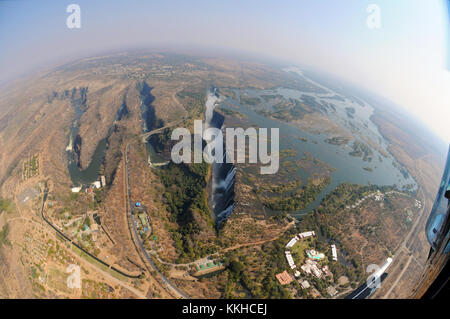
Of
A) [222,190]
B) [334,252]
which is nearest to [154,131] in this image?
[222,190]

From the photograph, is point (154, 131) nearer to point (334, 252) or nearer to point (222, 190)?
point (222, 190)

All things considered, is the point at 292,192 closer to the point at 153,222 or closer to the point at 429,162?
the point at 153,222

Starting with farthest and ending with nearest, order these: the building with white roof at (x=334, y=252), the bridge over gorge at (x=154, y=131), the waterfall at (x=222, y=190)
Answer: the bridge over gorge at (x=154, y=131) < the waterfall at (x=222, y=190) < the building with white roof at (x=334, y=252)

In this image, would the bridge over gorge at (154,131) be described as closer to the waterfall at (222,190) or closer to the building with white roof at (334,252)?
the waterfall at (222,190)

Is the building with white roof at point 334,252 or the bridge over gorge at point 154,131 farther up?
the bridge over gorge at point 154,131

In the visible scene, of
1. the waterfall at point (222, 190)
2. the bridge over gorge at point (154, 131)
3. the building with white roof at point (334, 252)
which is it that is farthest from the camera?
the bridge over gorge at point (154, 131)

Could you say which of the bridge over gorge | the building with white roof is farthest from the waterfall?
the bridge over gorge

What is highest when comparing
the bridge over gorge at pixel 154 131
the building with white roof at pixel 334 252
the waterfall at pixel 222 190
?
the bridge over gorge at pixel 154 131

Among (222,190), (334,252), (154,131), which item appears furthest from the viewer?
(154,131)

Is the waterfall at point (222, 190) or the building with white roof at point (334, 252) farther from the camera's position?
the waterfall at point (222, 190)

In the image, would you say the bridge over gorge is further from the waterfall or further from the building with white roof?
the building with white roof

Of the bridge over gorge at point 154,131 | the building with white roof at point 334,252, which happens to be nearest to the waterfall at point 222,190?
the building with white roof at point 334,252
